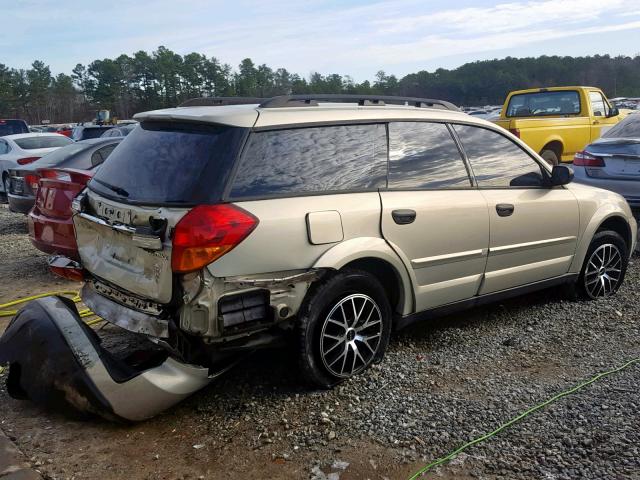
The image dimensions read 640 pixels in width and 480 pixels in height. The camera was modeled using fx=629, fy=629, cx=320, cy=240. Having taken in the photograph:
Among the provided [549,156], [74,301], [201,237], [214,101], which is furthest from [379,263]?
[549,156]

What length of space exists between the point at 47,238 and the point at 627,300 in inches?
213

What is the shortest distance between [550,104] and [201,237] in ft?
37.7

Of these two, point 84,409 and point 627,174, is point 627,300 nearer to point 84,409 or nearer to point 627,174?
point 627,174

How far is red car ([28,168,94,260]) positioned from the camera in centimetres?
593

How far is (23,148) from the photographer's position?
13961 millimetres

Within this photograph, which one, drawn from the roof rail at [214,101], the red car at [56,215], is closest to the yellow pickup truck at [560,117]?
the red car at [56,215]

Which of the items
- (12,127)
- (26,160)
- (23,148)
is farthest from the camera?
(12,127)

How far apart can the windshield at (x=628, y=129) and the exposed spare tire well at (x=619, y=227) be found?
3029 millimetres

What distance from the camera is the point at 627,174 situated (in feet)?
25.0

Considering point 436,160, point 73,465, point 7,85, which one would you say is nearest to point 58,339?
point 73,465

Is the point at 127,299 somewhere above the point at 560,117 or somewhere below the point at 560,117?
below

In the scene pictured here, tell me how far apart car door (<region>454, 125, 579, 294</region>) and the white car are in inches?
442

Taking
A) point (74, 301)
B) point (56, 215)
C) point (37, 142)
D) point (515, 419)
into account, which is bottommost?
point (515, 419)

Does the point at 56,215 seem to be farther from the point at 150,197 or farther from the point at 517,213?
the point at 517,213
